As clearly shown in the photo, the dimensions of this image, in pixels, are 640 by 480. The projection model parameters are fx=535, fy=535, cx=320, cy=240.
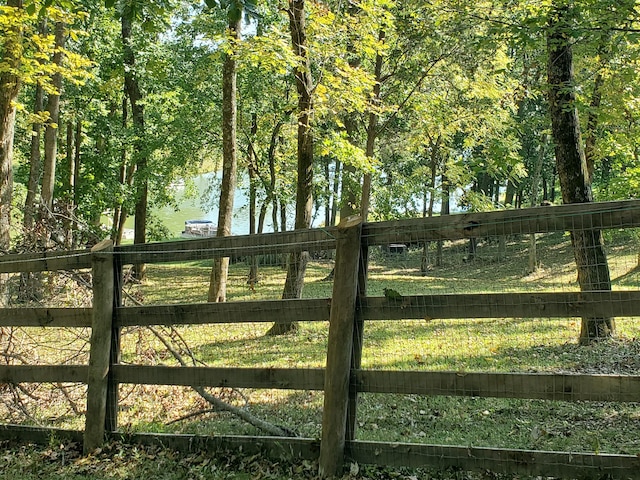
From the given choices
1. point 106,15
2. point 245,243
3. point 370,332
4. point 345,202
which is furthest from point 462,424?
point 345,202

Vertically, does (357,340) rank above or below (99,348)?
above

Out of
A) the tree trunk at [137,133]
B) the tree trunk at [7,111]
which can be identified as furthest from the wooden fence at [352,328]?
the tree trunk at [137,133]

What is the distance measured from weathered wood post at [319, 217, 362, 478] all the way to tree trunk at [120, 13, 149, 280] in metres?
16.8

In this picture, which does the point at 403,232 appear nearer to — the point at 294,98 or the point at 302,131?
the point at 302,131

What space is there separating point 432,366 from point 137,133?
16978mm

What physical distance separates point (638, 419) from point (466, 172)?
811 inches

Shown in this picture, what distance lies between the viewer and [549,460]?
3207 millimetres

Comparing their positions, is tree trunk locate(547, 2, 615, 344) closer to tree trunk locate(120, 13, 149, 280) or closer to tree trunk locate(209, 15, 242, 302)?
tree trunk locate(209, 15, 242, 302)

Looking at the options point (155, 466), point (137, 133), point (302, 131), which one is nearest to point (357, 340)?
point (155, 466)

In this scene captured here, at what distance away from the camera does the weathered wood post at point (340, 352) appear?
365 cm

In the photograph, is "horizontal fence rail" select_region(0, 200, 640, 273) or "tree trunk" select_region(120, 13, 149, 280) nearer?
"horizontal fence rail" select_region(0, 200, 640, 273)

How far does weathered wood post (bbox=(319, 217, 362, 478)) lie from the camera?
3.65m

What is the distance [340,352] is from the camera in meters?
3.66

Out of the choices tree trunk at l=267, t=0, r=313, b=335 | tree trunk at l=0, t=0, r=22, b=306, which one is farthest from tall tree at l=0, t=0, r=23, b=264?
tree trunk at l=267, t=0, r=313, b=335
